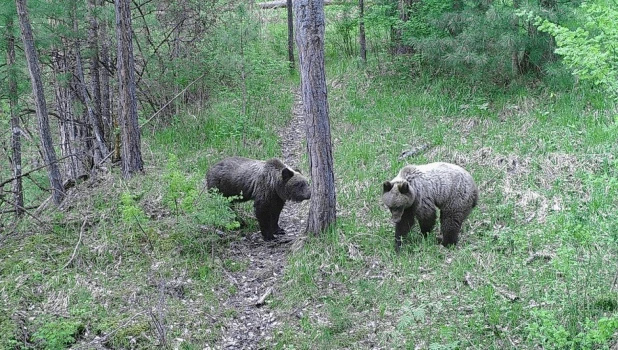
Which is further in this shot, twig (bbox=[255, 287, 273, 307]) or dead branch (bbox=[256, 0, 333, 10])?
dead branch (bbox=[256, 0, 333, 10])

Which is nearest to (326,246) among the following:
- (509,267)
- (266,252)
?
(266,252)

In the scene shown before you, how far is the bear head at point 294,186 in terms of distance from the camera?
1013 centimetres

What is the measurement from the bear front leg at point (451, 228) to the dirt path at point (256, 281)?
2534mm

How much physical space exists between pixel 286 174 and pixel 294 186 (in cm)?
27

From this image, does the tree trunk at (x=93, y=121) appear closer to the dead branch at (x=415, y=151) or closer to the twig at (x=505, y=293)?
the dead branch at (x=415, y=151)

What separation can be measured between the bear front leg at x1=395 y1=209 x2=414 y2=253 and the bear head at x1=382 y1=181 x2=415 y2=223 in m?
0.20

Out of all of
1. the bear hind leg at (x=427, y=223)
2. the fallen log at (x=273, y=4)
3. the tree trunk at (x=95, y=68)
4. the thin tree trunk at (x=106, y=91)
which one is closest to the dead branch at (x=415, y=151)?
the bear hind leg at (x=427, y=223)

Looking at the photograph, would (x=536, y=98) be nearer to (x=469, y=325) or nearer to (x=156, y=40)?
(x=469, y=325)

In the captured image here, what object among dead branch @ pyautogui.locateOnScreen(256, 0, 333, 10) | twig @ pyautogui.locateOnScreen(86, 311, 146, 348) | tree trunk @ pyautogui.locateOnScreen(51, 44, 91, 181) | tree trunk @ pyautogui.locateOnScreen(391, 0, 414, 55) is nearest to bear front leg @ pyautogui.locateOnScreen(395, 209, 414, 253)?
twig @ pyautogui.locateOnScreen(86, 311, 146, 348)

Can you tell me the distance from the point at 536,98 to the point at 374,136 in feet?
13.6

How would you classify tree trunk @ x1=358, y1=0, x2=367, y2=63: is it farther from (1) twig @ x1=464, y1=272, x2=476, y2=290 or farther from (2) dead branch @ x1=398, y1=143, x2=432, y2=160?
(1) twig @ x1=464, y1=272, x2=476, y2=290

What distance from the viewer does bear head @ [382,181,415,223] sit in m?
8.78

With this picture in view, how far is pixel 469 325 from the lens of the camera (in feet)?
22.4

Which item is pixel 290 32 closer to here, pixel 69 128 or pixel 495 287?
pixel 69 128
